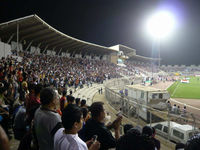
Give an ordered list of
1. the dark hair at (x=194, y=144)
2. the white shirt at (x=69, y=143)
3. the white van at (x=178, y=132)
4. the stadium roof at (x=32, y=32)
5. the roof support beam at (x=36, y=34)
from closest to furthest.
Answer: the dark hair at (x=194, y=144), the white shirt at (x=69, y=143), the white van at (x=178, y=132), the stadium roof at (x=32, y=32), the roof support beam at (x=36, y=34)

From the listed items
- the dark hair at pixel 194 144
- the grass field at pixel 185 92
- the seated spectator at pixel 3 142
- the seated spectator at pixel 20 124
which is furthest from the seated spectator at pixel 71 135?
the grass field at pixel 185 92

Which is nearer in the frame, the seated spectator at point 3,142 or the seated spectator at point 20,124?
the seated spectator at point 3,142

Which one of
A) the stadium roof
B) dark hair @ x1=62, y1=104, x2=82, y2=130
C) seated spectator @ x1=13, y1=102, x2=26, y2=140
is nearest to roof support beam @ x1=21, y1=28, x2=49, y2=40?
the stadium roof

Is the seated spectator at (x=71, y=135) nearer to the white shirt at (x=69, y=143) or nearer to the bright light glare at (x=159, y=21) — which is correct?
the white shirt at (x=69, y=143)

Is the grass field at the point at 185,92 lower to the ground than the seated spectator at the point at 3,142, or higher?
lower

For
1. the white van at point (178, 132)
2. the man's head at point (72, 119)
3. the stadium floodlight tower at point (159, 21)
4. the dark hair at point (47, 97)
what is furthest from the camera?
the stadium floodlight tower at point (159, 21)

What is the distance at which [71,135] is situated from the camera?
1.72 metres

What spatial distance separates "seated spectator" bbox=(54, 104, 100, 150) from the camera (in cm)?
166

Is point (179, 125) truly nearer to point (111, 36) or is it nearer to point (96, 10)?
point (96, 10)

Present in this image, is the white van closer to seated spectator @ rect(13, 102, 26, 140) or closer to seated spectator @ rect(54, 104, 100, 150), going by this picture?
seated spectator @ rect(54, 104, 100, 150)

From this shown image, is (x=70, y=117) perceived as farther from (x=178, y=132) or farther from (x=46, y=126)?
(x=178, y=132)

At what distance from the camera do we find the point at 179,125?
6375 mm

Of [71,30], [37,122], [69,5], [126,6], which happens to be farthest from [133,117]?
[126,6]

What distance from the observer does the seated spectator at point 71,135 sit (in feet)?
5.44
